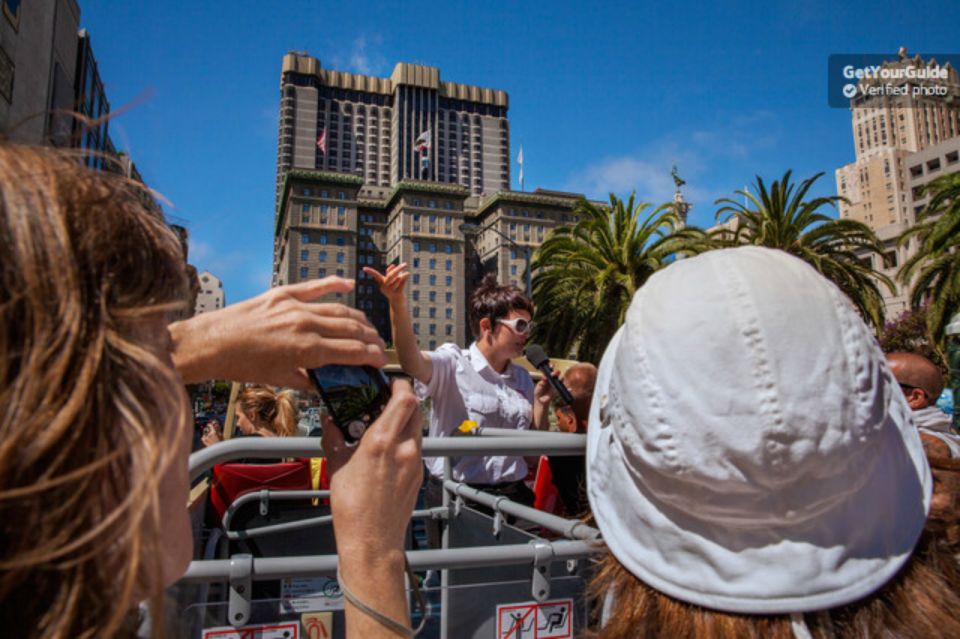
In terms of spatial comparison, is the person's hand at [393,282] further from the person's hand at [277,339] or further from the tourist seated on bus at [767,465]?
the tourist seated on bus at [767,465]

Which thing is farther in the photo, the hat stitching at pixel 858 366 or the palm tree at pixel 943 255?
the palm tree at pixel 943 255

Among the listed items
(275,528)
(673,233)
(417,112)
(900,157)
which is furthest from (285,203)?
(900,157)

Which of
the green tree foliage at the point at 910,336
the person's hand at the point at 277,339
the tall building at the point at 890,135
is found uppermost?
the tall building at the point at 890,135

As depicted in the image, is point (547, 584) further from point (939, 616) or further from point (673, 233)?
point (673, 233)

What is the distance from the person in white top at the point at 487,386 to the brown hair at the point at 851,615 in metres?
2.24

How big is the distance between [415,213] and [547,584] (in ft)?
310

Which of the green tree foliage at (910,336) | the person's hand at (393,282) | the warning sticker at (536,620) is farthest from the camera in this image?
the green tree foliage at (910,336)

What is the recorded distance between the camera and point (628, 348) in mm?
966

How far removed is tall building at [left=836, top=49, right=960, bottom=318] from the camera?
372 ft

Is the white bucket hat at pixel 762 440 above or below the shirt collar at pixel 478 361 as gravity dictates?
below

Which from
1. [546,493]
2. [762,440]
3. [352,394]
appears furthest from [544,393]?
[762,440]

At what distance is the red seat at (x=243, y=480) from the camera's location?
3.66 metres

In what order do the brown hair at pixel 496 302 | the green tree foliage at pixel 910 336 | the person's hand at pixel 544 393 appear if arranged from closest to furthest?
the person's hand at pixel 544 393 → the brown hair at pixel 496 302 → the green tree foliage at pixel 910 336

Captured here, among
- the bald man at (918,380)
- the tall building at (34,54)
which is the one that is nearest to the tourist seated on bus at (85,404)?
the bald man at (918,380)
